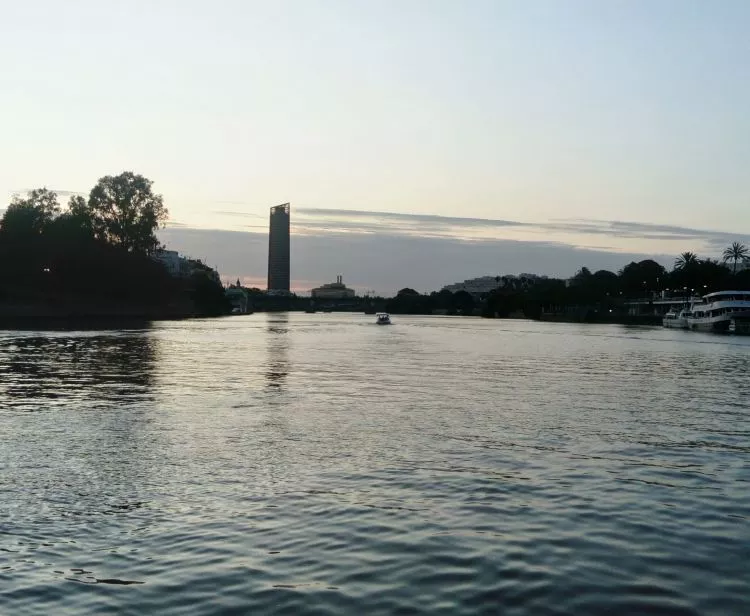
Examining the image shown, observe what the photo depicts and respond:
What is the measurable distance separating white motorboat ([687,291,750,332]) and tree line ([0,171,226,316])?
115m

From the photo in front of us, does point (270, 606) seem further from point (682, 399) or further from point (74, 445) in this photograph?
point (682, 399)

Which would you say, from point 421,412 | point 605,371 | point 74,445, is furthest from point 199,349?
point 74,445

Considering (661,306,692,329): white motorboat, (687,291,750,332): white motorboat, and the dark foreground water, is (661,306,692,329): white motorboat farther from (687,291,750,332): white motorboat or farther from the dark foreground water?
the dark foreground water

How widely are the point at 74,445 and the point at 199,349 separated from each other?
49806 millimetres


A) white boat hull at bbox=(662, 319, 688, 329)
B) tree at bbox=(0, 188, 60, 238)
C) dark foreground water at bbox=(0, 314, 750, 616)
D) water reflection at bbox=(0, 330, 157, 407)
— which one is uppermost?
tree at bbox=(0, 188, 60, 238)

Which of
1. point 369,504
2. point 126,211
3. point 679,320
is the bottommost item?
point 369,504

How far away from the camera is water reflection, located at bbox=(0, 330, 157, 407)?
107 ft

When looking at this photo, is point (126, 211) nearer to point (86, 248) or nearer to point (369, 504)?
point (86, 248)

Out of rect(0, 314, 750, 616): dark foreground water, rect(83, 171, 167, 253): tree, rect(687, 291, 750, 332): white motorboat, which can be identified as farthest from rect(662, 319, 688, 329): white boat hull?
rect(0, 314, 750, 616): dark foreground water

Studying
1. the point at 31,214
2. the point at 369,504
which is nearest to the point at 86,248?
the point at 31,214

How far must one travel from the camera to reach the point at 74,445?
793 inches

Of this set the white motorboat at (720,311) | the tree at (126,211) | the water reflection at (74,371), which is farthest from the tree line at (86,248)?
the white motorboat at (720,311)

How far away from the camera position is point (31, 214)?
160m

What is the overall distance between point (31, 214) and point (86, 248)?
49.4ft
